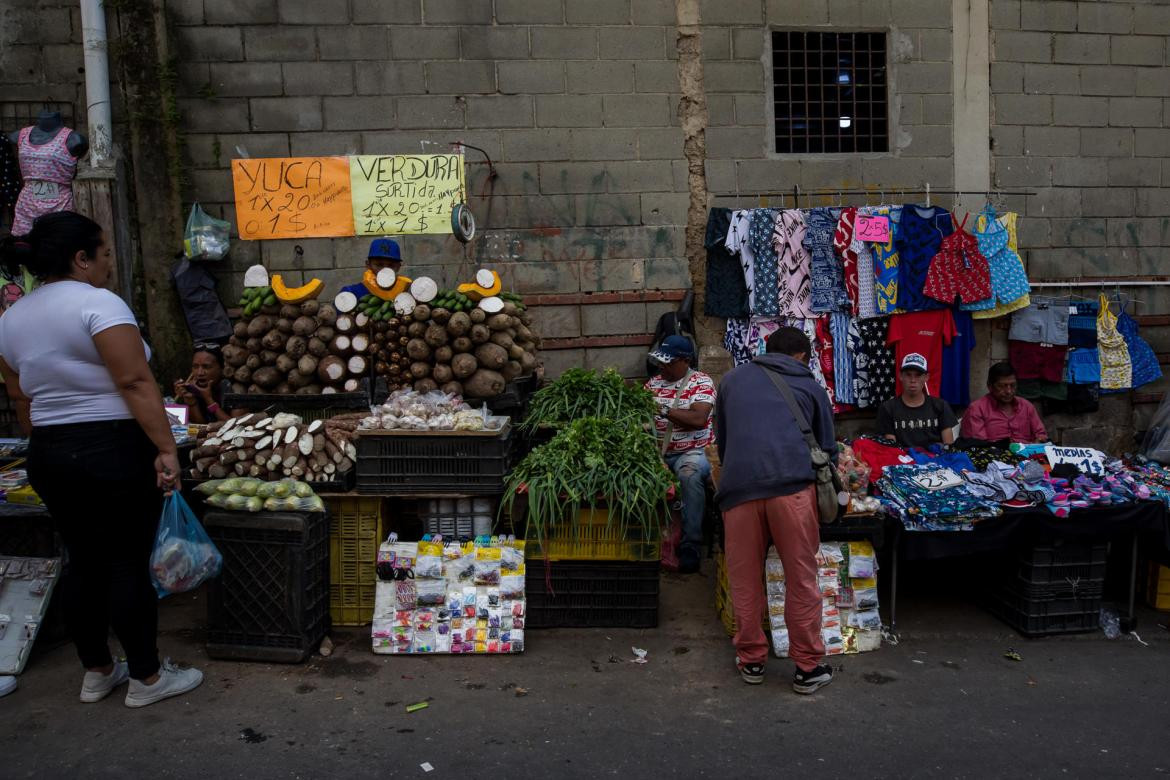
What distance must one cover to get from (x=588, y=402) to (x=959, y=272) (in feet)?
11.9

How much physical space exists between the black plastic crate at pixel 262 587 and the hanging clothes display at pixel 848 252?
475cm

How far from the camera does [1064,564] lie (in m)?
4.89

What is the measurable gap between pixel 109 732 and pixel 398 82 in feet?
16.8

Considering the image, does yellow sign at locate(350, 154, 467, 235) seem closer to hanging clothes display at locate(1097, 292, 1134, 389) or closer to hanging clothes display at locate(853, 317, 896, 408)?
hanging clothes display at locate(853, 317, 896, 408)

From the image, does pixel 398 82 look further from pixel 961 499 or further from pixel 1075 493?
pixel 1075 493

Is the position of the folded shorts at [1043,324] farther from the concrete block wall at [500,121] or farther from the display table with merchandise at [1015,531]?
the concrete block wall at [500,121]

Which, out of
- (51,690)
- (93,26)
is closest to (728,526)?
(51,690)

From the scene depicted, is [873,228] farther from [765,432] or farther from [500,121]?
[765,432]

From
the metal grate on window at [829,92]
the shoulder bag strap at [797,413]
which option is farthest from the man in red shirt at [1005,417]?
the shoulder bag strap at [797,413]

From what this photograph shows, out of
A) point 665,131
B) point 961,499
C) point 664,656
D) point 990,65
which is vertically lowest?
point 664,656

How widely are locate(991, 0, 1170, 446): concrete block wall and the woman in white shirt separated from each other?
7053mm

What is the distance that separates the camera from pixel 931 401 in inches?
246

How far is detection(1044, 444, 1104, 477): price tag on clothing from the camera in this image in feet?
17.2

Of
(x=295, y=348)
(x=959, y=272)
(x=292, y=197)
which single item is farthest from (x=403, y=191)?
(x=959, y=272)
